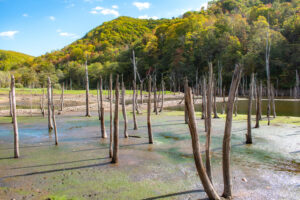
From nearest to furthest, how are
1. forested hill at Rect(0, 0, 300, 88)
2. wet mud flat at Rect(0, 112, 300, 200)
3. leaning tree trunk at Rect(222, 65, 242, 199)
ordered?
leaning tree trunk at Rect(222, 65, 242, 199) → wet mud flat at Rect(0, 112, 300, 200) → forested hill at Rect(0, 0, 300, 88)

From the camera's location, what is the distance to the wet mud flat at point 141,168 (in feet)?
21.8

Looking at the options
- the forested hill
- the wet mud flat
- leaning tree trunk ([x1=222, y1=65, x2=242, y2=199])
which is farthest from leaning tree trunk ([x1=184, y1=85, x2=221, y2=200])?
the forested hill

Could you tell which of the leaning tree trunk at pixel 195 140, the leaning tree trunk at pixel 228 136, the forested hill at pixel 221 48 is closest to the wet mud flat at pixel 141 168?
the leaning tree trunk at pixel 228 136

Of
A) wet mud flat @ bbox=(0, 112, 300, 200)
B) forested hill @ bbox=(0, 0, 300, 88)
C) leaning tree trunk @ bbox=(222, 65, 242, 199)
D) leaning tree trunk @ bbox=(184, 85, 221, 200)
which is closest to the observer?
leaning tree trunk @ bbox=(184, 85, 221, 200)

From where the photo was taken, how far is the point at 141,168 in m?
8.57

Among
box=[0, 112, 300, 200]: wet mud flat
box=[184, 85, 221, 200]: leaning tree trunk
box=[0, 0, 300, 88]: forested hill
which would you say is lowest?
box=[0, 112, 300, 200]: wet mud flat

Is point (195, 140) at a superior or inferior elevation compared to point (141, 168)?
superior

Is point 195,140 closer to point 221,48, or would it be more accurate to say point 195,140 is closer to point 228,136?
point 228,136

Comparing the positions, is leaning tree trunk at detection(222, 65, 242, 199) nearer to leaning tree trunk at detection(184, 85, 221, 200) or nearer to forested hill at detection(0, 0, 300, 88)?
leaning tree trunk at detection(184, 85, 221, 200)

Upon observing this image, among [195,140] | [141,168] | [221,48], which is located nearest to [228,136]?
[195,140]

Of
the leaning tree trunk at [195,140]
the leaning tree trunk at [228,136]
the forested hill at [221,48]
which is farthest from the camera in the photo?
the forested hill at [221,48]

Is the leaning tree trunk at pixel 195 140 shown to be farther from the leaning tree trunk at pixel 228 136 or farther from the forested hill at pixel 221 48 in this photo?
the forested hill at pixel 221 48

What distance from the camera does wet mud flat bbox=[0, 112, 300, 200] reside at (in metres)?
6.64

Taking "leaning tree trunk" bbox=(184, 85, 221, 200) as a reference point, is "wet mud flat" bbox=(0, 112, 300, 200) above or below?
below
